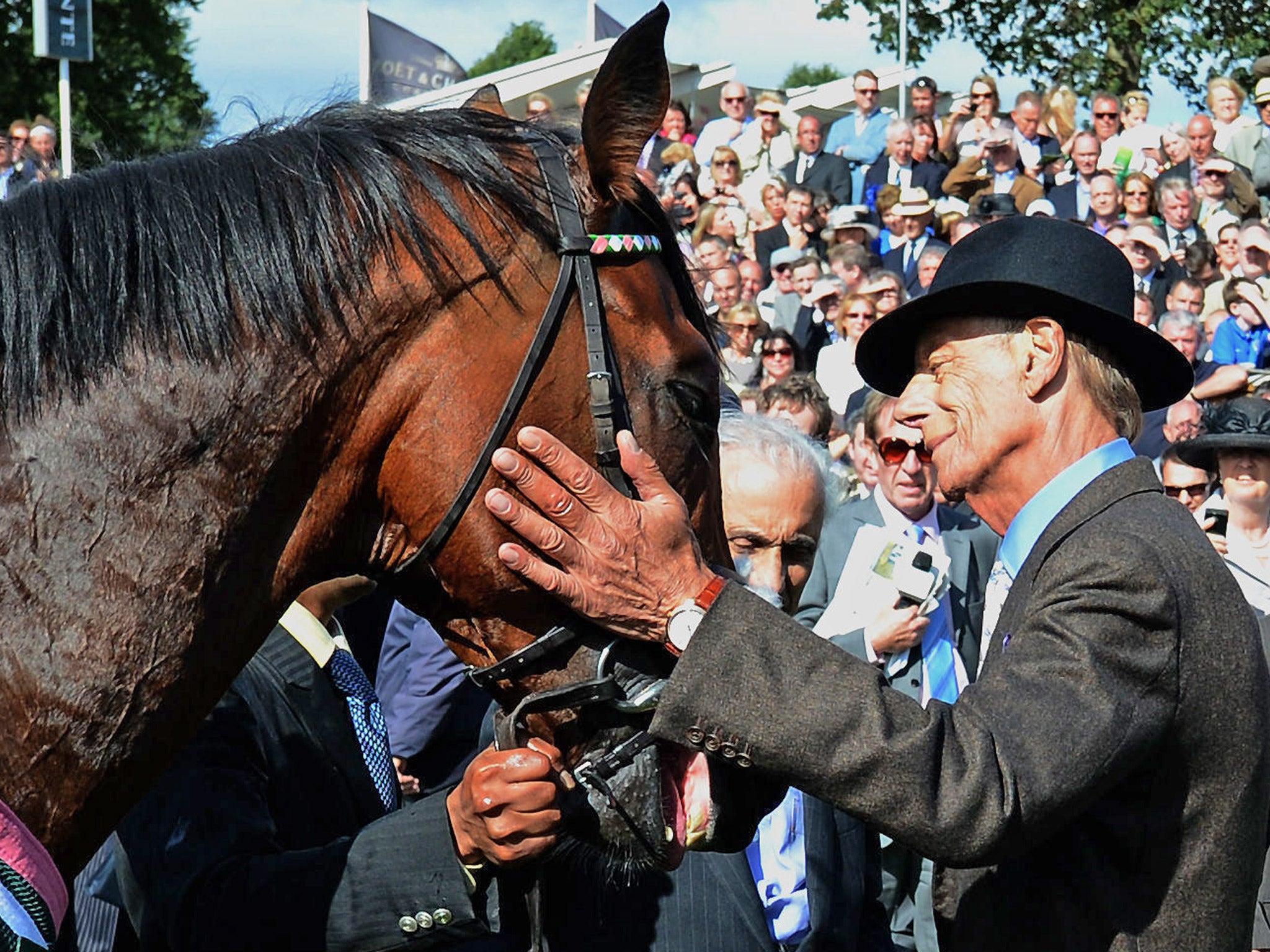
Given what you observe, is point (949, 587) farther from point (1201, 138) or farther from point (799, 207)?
point (1201, 138)

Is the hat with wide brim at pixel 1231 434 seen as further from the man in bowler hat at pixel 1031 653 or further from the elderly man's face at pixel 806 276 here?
the elderly man's face at pixel 806 276

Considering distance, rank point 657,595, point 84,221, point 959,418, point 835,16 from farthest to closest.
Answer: point 835,16, point 959,418, point 657,595, point 84,221

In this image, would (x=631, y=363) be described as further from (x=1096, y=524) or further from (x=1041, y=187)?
(x=1041, y=187)

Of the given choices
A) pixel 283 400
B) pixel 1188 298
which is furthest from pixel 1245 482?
pixel 283 400

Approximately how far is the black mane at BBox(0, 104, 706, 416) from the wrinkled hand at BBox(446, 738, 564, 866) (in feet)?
2.38

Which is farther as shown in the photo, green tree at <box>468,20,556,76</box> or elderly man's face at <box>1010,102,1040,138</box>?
green tree at <box>468,20,556,76</box>

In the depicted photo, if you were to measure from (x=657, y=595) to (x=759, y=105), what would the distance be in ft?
43.1

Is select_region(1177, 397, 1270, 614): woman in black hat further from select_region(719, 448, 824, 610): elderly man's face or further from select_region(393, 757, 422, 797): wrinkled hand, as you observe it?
select_region(393, 757, 422, 797): wrinkled hand

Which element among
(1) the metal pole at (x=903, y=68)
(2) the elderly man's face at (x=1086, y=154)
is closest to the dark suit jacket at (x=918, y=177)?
(2) the elderly man's face at (x=1086, y=154)

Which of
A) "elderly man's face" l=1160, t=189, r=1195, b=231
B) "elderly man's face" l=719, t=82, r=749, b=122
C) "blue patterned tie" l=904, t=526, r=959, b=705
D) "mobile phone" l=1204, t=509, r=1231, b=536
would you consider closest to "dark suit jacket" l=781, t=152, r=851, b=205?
"elderly man's face" l=719, t=82, r=749, b=122

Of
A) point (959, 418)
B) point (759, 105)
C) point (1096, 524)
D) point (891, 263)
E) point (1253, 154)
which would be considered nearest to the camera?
point (1096, 524)

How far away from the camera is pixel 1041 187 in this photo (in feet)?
42.5

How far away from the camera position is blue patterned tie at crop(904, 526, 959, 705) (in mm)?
5355

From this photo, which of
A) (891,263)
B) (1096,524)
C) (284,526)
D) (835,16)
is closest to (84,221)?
(284,526)
